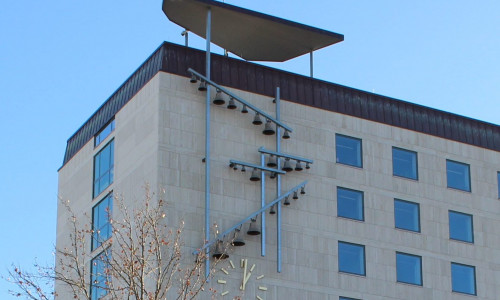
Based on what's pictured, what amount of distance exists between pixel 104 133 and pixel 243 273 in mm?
10913

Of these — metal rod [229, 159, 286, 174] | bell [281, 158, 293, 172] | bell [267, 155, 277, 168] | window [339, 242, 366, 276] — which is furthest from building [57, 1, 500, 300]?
bell [267, 155, 277, 168]

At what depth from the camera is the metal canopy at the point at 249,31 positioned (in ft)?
186

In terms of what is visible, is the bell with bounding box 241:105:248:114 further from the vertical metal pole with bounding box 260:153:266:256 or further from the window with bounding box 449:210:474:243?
the window with bounding box 449:210:474:243

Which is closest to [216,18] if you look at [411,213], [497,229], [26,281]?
[411,213]

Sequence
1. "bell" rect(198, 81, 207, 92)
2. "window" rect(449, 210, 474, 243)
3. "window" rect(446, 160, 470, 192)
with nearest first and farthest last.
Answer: "bell" rect(198, 81, 207, 92)
"window" rect(449, 210, 474, 243)
"window" rect(446, 160, 470, 192)

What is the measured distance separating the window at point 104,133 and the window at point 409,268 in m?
14.7

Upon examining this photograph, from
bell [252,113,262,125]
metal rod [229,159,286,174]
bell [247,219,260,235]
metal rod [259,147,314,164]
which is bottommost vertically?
bell [247,219,260,235]

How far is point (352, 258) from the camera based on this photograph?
57.6m

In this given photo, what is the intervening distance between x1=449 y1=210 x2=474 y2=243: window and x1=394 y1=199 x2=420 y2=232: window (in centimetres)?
210

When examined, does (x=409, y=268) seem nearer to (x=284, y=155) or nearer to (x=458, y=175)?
(x=458, y=175)

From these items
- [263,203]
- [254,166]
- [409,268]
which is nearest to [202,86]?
[254,166]

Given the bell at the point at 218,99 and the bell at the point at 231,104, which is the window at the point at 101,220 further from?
the bell at the point at 231,104

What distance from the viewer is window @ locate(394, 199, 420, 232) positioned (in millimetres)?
59625

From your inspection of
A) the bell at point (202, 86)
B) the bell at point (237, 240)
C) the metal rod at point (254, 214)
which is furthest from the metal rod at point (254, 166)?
the bell at point (202, 86)
